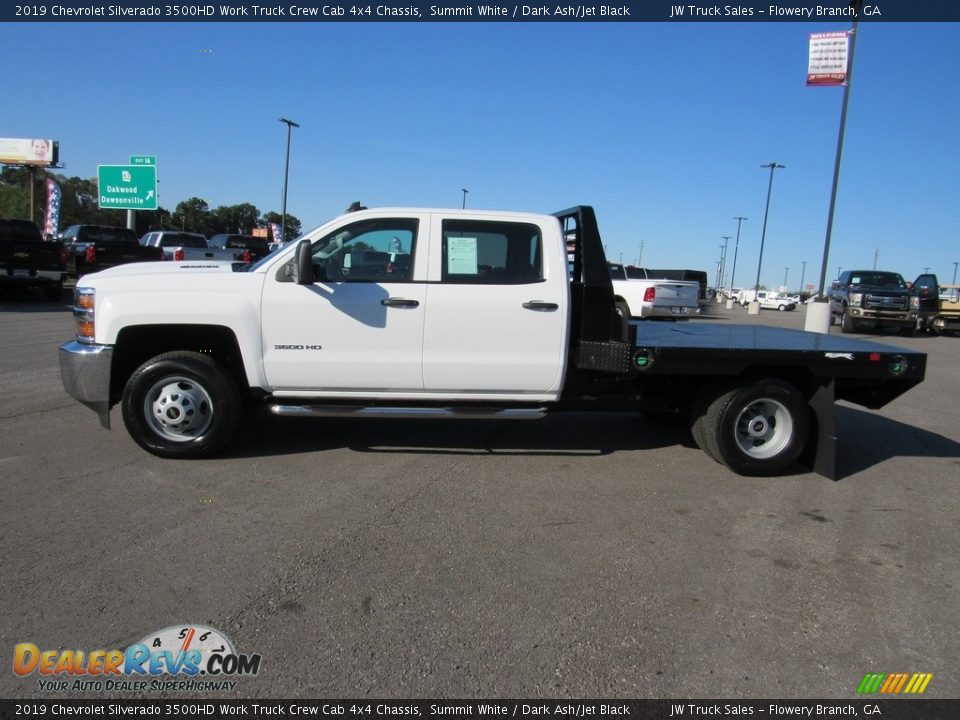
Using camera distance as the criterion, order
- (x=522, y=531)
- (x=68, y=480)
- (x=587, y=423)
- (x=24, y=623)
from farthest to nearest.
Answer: (x=587, y=423), (x=68, y=480), (x=522, y=531), (x=24, y=623)

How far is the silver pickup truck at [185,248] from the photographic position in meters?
20.8

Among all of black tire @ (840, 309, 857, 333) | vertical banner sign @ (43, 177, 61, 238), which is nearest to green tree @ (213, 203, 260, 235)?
vertical banner sign @ (43, 177, 61, 238)

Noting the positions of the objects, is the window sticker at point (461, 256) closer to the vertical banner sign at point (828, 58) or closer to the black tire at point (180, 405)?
the black tire at point (180, 405)

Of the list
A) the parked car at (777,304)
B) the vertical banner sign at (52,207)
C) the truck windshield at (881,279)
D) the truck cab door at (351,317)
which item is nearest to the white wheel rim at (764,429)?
the truck cab door at (351,317)

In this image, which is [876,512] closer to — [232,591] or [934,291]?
[232,591]

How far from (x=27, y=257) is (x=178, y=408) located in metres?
14.9

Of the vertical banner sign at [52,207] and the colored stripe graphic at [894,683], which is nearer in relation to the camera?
the colored stripe graphic at [894,683]

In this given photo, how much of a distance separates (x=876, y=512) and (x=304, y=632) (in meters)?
3.96

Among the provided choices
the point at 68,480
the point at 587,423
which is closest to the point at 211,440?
the point at 68,480

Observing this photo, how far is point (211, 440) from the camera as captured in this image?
5168 millimetres

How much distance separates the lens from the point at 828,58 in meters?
15.4

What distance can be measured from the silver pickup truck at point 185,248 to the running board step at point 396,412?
53.8 feet

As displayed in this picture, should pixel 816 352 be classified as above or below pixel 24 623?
above

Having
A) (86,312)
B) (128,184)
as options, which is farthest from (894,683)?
(128,184)
